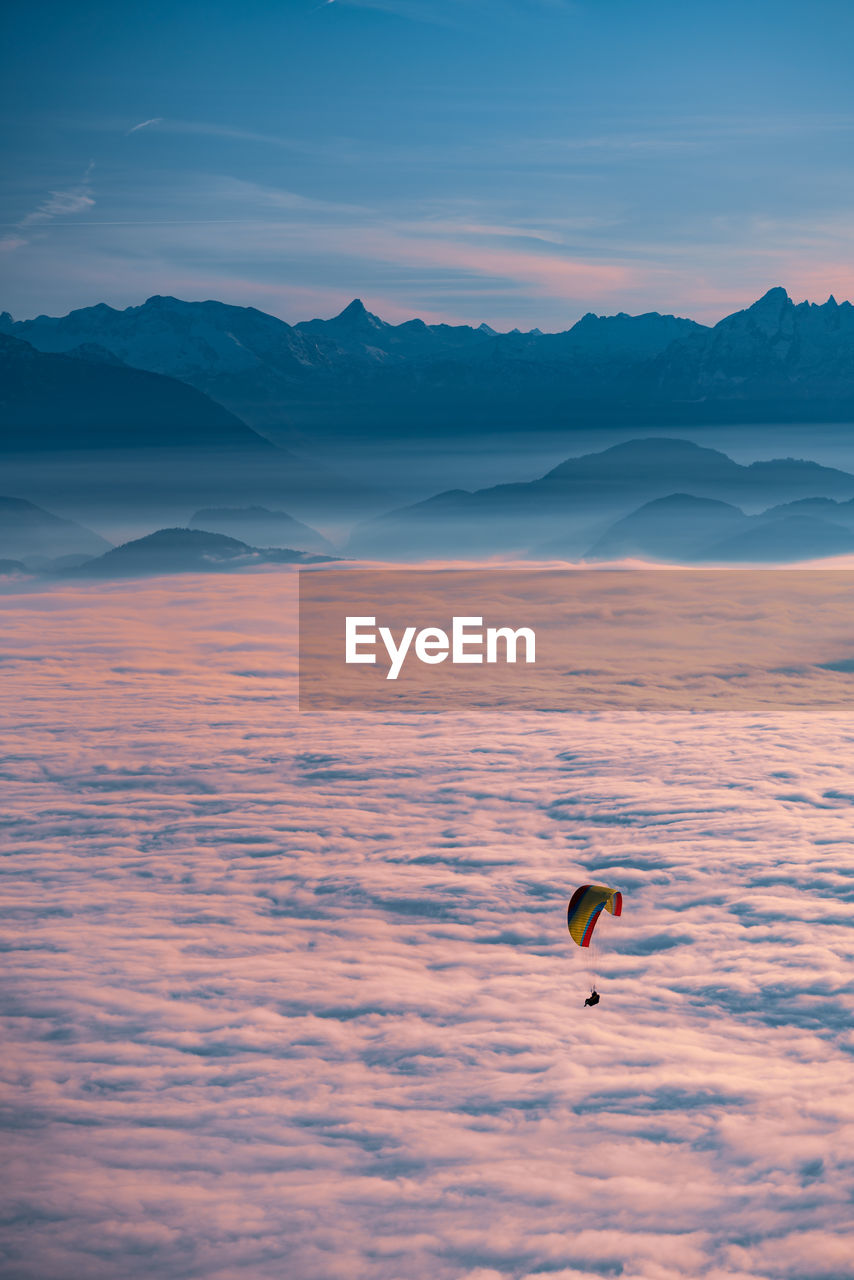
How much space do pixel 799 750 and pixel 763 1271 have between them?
13139 cm

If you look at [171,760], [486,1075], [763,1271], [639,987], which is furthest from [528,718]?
[763,1271]

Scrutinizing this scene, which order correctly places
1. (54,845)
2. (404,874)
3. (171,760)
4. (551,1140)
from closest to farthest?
(551,1140)
(404,874)
(54,845)
(171,760)

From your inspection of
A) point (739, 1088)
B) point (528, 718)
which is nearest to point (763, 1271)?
point (739, 1088)

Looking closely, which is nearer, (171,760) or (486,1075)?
(486,1075)

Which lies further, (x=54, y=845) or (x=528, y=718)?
(x=528, y=718)

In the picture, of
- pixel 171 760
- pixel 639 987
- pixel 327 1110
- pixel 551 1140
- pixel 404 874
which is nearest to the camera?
pixel 551 1140

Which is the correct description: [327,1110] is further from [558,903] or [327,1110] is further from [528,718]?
[528,718]

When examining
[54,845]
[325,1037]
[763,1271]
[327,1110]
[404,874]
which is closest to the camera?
[763,1271]

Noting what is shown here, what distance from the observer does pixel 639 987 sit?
63469mm

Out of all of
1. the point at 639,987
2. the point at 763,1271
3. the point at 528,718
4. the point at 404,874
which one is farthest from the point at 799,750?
the point at 763,1271

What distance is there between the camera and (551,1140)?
45188 millimetres

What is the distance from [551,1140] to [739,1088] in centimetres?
1013

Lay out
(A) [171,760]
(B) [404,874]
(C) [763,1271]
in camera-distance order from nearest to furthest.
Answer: (C) [763,1271], (B) [404,874], (A) [171,760]

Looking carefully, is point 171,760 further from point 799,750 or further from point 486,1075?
point 486,1075
